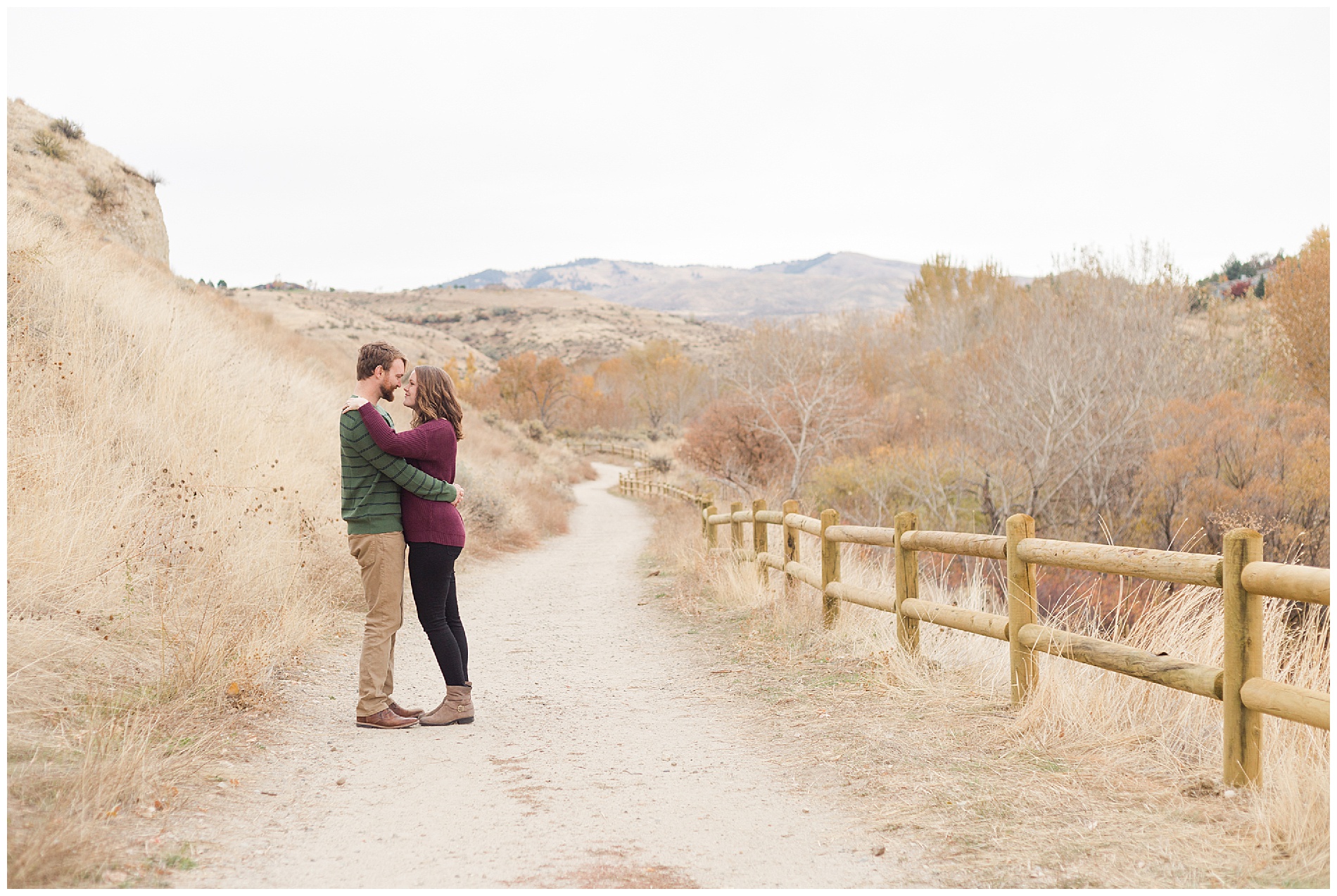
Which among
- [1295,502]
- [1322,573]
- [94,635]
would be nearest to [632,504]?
[1295,502]

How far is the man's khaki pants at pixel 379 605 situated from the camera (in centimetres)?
548

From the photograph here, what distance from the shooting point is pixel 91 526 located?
6.62 metres

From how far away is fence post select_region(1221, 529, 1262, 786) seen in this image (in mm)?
3865

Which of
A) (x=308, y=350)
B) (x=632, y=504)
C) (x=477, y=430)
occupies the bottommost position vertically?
(x=632, y=504)

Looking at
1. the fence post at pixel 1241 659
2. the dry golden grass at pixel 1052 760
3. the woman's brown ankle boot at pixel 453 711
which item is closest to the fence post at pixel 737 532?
the dry golden grass at pixel 1052 760

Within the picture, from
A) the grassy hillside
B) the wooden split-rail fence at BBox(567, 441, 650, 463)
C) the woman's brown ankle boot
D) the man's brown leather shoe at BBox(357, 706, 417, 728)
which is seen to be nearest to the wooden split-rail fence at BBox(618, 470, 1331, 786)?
the woman's brown ankle boot

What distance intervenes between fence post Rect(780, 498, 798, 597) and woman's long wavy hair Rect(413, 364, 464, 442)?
15.1 ft

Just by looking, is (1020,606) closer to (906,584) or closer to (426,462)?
(906,584)

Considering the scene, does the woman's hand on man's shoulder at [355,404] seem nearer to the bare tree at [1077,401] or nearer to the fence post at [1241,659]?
the fence post at [1241,659]

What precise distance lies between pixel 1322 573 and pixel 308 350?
2504cm

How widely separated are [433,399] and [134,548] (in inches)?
122

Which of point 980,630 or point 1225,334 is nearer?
point 980,630

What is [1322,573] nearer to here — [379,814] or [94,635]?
[379,814]

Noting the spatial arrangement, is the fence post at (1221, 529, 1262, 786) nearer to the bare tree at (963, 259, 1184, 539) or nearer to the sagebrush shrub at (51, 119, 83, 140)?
the bare tree at (963, 259, 1184, 539)
